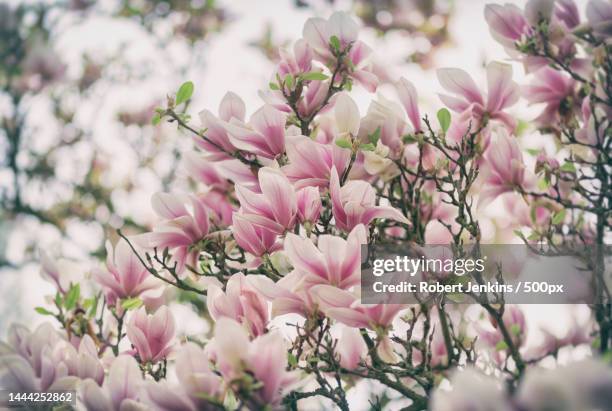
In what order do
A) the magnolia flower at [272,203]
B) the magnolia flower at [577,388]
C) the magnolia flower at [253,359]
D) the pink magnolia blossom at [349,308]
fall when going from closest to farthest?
the magnolia flower at [577,388] → the magnolia flower at [253,359] → the pink magnolia blossom at [349,308] → the magnolia flower at [272,203]

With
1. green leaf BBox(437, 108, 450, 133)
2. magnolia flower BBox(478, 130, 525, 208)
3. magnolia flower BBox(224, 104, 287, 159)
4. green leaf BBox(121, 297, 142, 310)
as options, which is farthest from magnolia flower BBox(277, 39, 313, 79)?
green leaf BBox(121, 297, 142, 310)

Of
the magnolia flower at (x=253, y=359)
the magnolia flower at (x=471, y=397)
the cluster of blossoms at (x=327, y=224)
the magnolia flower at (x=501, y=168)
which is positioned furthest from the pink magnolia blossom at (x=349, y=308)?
the magnolia flower at (x=501, y=168)

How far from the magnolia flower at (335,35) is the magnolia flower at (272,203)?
326mm

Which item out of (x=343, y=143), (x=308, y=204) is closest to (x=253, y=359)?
(x=308, y=204)

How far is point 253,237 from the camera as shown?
40.1 inches

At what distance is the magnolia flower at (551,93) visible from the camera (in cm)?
131

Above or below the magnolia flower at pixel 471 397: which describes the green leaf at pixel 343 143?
above

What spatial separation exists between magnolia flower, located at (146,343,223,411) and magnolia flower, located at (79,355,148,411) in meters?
0.10

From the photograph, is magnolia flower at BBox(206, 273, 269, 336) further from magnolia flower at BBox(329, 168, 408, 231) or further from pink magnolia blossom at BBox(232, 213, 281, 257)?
magnolia flower at BBox(329, 168, 408, 231)

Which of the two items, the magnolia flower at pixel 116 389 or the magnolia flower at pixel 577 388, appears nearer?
the magnolia flower at pixel 577 388

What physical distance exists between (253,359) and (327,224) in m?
0.38

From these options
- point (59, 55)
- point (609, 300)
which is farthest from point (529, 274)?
point (59, 55)

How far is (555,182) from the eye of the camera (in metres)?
1.35

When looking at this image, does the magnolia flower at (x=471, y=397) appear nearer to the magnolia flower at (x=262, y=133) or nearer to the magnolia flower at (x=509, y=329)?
the magnolia flower at (x=262, y=133)
